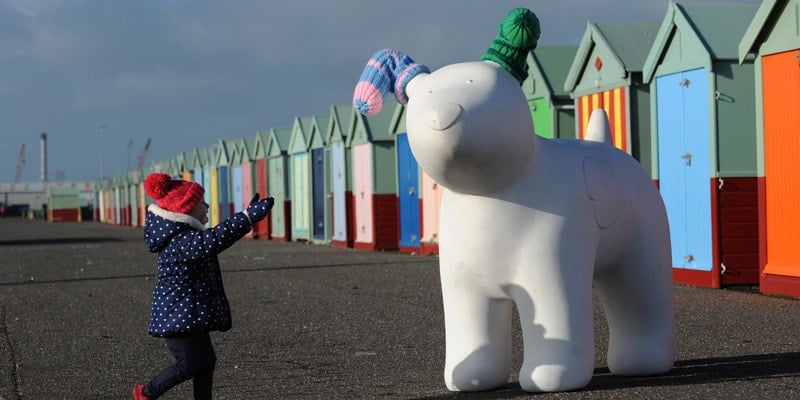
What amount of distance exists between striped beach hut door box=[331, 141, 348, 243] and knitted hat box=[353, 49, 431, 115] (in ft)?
60.7

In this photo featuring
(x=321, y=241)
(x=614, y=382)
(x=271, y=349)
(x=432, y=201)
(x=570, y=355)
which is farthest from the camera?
(x=321, y=241)

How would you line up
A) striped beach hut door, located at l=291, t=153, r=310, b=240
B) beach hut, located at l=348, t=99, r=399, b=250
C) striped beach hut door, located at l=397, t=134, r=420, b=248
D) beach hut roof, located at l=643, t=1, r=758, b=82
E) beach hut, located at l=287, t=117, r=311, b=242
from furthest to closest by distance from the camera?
striped beach hut door, located at l=291, t=153, r=310, b=240, beach hut, located at l=287, t=117, r=311, b=242, beach hut, located at l=348, t=99, r=399, b=250, striped beach hut door, located at l=397, t=134, r=420, b=248, beach hut roof, located at l=643, t=1, r=758, b=82

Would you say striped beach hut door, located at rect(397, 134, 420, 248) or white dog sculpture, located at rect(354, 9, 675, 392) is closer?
white dog sculpture, located at rect(354, 9, 675, 392)

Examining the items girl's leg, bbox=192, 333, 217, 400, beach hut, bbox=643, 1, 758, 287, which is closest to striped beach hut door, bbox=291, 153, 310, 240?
beach hut, bbox=643, 1, 758, 287

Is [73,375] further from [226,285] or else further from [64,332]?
[226,285]

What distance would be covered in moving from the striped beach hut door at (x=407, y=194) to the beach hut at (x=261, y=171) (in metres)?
10.1

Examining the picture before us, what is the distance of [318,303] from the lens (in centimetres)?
1158

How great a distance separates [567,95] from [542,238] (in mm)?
10371

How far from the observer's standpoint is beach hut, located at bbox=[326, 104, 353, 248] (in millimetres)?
24828

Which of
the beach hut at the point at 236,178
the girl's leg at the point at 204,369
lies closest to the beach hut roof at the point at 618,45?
the girl's leg at the point at 204,369

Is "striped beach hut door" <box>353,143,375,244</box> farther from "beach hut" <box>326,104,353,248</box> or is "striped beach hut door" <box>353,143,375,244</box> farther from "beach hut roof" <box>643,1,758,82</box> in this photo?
"beach hut roof" <box>643,1,758,82</box>

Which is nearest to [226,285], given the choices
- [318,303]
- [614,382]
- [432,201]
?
[318,303]

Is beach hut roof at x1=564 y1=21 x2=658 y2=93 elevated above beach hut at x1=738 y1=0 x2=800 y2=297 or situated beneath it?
elevated above

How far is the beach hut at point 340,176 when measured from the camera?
24.8 meters
